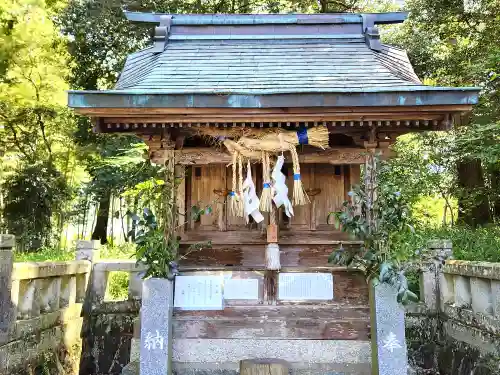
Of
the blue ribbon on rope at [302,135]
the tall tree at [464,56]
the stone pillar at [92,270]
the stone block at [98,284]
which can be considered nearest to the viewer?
the blue ribbon on rope at [302,135]

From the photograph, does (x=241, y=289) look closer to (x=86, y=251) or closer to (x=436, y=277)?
(x=436, y=277)

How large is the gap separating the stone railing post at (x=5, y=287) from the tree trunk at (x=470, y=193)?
36.7ft

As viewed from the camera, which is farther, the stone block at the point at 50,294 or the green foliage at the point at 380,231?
the stone block at the point at 50,294

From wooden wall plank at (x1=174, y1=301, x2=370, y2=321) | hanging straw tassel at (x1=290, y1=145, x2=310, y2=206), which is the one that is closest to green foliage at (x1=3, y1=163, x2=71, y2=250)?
wooden wall plank at (x1=174, y1=301, x2=370, y2=321)

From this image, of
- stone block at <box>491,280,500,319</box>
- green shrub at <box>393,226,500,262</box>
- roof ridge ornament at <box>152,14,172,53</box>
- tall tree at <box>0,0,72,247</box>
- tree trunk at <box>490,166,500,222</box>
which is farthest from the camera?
tall tree at <box>0,0,72,247</box>

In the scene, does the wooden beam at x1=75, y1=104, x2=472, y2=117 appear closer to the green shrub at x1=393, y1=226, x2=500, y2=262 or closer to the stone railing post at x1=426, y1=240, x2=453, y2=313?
the green shrub at x1=393, y1=226, x2=500, y2=262

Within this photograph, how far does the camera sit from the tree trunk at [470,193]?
12.4 meters

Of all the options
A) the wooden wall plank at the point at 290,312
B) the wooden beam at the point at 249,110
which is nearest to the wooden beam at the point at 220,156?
the wooden beam at the point at 249,110

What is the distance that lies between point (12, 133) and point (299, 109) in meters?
12.8

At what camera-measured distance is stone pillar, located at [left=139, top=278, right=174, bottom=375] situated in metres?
5.52

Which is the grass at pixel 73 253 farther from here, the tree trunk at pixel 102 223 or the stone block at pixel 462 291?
the stone block at pixel 462 291

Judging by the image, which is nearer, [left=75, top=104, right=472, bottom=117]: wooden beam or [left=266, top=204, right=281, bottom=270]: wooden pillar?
[left=75, top=104, right=472, bottom=117]: wooden beam

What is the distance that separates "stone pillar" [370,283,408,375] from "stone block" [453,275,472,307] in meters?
1.81

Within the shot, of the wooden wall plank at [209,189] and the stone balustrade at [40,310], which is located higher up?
the wooden wall plank at [209,189]
